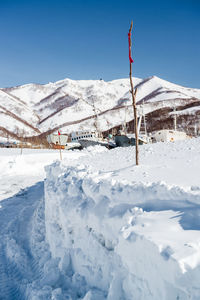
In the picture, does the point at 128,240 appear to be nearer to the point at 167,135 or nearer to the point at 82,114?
the point at 167,135

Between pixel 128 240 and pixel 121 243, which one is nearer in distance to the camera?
pixel 128 240

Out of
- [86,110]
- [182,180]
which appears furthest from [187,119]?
[182,180]

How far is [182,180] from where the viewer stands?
4.98 m

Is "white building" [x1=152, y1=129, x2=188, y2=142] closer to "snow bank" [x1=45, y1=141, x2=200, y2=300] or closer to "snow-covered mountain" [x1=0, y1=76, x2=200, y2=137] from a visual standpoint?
"snow bank" [x1=45, y1=141, x2=200, y2=300]

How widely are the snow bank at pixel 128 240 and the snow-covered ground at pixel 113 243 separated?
0.04 feet

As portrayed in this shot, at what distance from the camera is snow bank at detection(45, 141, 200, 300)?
102 inches

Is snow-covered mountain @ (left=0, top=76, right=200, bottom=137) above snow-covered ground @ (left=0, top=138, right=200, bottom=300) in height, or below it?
above

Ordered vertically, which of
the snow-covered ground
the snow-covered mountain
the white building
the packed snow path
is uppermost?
the snow-covered mountain

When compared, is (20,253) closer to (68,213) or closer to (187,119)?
(68,213)

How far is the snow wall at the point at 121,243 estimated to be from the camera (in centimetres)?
258

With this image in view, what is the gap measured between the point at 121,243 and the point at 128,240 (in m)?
0.22

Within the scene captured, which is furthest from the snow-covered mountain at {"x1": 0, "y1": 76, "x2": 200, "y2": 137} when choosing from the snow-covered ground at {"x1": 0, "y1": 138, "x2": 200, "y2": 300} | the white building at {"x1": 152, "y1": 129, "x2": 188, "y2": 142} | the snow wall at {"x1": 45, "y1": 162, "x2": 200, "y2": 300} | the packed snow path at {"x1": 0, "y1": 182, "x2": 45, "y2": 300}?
the snow wall at {"x1": 45, "y1": 162, "x2": 200, "y2": 300}

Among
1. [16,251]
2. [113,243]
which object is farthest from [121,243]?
[16,251]

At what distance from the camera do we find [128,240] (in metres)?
3.16
